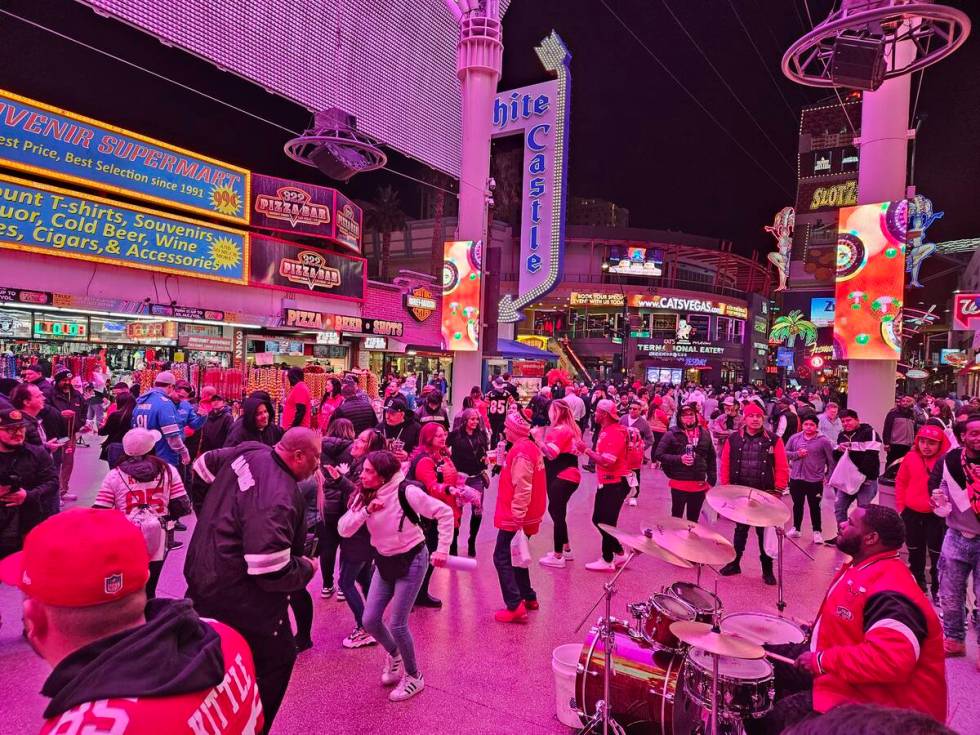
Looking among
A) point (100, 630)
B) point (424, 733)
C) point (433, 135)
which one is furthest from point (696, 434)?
point (433, 135)

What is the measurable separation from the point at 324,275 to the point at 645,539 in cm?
1874

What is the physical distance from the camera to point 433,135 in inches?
654

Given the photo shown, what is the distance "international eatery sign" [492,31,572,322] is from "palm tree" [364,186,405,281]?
14704 mm

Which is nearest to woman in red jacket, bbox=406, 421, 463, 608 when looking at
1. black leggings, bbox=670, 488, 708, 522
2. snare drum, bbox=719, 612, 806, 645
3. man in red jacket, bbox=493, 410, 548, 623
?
man in red jacket, bbox=493, 410, 548, 623

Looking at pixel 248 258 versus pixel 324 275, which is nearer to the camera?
pixel 248 258

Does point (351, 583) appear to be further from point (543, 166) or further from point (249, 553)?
point (543, 166)

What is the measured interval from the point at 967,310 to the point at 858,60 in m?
14.7

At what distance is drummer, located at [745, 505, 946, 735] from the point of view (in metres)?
2.32

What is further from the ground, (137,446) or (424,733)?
(137,446)

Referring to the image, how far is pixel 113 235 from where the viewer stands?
48.9 ft

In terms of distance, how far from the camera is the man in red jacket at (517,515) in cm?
519

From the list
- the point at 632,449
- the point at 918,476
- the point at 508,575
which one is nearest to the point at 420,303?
the point at 632,449

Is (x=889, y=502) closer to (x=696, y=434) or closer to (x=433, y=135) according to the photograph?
(x=696, y=434)

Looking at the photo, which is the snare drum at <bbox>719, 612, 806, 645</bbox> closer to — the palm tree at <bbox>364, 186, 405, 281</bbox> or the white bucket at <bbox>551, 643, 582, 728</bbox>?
the white bucket at <bbox>551, 643, 582, 728</bbox>
